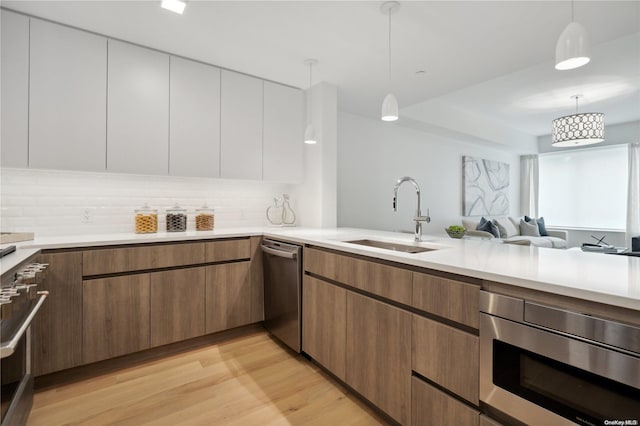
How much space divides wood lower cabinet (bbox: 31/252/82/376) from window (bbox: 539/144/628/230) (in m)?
8.75

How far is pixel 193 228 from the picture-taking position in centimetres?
306

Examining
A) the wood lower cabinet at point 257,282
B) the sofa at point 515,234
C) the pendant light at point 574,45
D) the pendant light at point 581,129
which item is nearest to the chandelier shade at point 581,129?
the pendant light at point 581,129

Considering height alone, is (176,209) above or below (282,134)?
below

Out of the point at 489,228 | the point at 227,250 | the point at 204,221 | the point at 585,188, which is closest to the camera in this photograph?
the point at 227,250

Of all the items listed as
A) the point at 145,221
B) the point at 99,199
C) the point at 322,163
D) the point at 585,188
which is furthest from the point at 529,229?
the point at 99,199

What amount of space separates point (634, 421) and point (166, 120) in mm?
3097

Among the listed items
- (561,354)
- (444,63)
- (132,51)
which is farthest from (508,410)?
(132,51)

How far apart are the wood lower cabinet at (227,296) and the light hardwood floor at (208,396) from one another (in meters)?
0.28

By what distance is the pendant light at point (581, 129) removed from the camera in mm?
4164

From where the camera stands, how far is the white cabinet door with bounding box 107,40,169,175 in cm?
239

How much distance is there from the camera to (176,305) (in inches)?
94.2

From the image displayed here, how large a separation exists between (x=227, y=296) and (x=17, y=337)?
150cm

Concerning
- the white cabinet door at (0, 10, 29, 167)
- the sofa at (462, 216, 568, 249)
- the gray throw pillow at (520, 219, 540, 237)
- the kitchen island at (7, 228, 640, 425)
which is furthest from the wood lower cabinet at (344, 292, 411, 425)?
the gray throw pillow at (520, 219, 540, 237)

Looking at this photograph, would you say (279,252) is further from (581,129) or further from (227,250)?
(581,129)
